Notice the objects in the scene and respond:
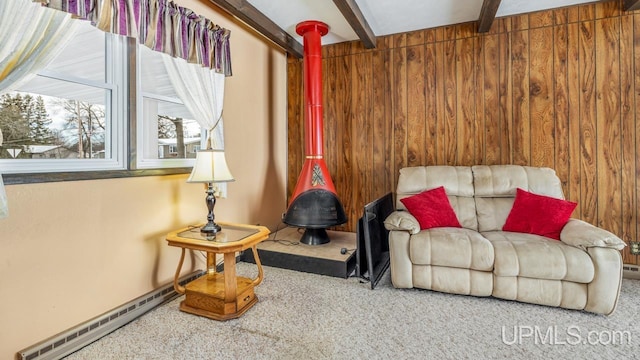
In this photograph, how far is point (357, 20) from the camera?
2867 millimetres

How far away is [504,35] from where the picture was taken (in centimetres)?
314

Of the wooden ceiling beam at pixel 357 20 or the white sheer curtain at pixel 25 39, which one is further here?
the wooden ceiling beam at pixel 357 20

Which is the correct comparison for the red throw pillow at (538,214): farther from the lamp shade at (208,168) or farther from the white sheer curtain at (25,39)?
the white sheer curtain at (25,39)

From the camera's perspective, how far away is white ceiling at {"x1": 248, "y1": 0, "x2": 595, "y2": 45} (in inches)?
112

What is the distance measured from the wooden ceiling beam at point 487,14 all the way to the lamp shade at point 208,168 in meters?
2.60

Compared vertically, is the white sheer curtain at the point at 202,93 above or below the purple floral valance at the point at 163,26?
below

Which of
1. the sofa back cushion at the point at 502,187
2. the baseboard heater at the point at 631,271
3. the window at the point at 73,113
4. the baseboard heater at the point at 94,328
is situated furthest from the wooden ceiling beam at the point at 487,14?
the baseboard heater at the point at 94,328

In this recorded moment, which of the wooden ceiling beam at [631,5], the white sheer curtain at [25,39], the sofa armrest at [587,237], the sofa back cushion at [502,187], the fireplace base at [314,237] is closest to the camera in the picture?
the white sheer curtain at [25,39]

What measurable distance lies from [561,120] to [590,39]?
775 mm

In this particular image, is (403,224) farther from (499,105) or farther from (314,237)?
(499,105)

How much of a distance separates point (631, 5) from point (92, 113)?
4.37 metres

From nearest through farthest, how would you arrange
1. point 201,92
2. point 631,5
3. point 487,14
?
point 201,92 → point 631,5 → point 487,14

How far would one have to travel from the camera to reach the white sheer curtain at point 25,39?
53.6 inches

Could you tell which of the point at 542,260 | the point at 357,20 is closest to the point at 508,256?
the point at 542,260
